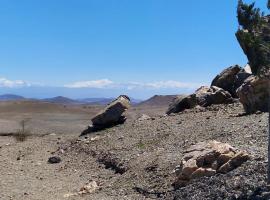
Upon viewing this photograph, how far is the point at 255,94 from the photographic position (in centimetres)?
2617

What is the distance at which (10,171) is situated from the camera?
82.7 feet

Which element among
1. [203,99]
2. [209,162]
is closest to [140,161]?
[209,162]

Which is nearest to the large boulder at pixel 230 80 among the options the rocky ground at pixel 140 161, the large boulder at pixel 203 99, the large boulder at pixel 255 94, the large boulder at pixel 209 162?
the large boulder at pixel 203 99

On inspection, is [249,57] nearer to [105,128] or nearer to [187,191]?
[187,191]

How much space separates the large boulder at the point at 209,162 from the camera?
1608 centimetres

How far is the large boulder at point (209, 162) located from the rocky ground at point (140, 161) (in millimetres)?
312

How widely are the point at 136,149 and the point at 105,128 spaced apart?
345 inches

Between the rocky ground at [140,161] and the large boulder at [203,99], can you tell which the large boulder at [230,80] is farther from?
the rocky ground at [140,161]

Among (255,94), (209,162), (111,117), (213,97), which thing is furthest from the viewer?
(111,117)

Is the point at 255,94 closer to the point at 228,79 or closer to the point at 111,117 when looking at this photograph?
the point at 228,79

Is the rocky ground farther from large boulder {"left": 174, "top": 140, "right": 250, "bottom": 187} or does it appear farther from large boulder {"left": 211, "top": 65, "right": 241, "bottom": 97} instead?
large boulder {"left": 211, "top": 65, "right": 241, "bottom": 97}

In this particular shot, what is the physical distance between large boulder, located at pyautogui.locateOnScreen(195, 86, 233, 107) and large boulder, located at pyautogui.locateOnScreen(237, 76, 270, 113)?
5138mm

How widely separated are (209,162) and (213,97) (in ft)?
52.8

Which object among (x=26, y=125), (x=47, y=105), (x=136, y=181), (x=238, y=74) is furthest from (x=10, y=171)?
(x=47, y=105)
